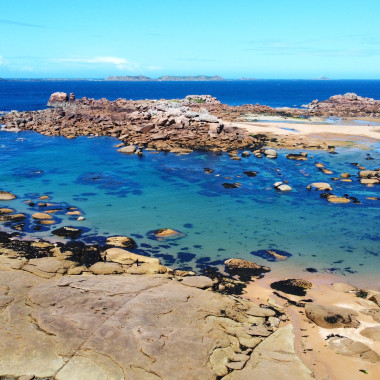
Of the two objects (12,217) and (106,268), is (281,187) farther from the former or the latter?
(12,217)

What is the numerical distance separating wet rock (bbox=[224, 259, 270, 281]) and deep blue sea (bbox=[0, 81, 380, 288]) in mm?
735

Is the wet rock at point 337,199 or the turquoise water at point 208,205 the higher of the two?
the wet rock at point 337,199

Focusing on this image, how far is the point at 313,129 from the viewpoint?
63344 mm

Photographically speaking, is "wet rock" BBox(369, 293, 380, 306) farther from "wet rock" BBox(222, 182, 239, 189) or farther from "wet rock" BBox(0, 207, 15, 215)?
"wet rock" BBox(0, 207, 15, 215)

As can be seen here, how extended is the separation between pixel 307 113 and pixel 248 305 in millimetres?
80111

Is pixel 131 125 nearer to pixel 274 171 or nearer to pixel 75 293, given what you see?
pixel 274 171

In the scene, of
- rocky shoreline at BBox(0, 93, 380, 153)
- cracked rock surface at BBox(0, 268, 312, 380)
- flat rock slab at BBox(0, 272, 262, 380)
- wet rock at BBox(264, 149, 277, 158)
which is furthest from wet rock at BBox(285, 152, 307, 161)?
flat rock slab at BBox(0, 272, 262, 380)

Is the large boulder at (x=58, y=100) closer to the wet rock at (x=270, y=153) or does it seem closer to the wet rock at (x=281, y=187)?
the wet rock at (x=270, y=153)

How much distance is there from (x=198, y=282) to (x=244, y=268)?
133 inches

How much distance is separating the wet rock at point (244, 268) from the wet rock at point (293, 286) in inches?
50.3

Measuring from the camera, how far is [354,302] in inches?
635

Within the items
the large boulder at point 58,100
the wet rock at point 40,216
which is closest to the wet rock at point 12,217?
the wet rock at point 40,216

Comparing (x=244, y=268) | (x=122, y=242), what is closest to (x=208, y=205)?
(x=122, y=242)

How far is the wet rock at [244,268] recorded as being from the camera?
18.6 meters
